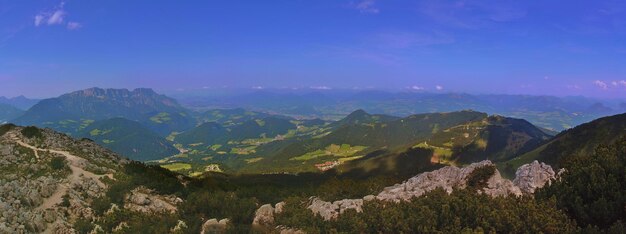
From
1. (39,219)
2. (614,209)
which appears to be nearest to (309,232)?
(614,209)

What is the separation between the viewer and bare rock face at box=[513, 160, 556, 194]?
194 feet

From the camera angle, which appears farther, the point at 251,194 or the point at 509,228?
the point at 251,194

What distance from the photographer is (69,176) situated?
2982 inches

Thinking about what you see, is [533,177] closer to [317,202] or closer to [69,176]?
[317,202]

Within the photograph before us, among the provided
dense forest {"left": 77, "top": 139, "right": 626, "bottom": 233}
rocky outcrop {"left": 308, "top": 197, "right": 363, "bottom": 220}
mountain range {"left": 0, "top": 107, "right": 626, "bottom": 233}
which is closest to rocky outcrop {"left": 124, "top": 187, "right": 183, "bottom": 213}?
mountain range {"left": 0, "top": 107, "right": 626, "bottom": 233}

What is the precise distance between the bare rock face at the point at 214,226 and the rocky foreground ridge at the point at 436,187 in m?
4.88

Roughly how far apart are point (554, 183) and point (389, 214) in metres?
24.0

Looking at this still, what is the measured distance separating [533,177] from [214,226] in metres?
50.6

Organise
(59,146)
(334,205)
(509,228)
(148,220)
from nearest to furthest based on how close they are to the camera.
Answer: (509,228), (334,205), (148,220), (59,146)

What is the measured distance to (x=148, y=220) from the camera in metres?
63.6

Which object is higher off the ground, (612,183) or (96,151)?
(612,183)

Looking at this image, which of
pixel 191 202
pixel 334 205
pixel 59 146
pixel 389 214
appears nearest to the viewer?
pixel 389 214

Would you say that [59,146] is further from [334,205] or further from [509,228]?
[509,228]

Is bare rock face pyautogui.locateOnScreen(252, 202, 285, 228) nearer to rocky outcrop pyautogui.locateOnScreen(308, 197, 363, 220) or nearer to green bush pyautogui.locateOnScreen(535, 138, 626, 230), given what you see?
rocky outcrop pyautogui.locateOnScreen(308, 197, 363, 220)
